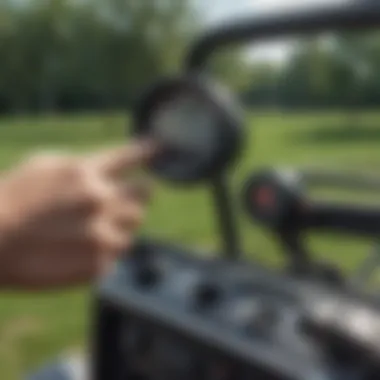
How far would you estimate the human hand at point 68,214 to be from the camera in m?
0.61

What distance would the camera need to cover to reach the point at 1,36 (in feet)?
9.24

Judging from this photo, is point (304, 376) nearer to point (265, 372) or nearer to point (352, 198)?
point (265, 372)

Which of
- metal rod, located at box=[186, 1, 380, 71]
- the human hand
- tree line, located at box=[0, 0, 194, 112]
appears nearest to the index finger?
the human hand

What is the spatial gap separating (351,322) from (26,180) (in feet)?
0.71

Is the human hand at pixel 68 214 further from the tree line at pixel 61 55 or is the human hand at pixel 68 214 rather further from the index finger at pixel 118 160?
the tree line at pixel 61 55

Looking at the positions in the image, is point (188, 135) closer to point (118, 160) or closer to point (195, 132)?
point (195, 132)

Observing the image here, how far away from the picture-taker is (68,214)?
61 centimetres

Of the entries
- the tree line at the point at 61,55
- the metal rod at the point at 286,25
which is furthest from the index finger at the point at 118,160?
the tree line at the point at 61,55

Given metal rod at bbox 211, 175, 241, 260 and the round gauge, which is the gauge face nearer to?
the round gauge

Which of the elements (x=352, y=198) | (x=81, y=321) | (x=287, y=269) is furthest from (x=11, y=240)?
(x=81, y=321)

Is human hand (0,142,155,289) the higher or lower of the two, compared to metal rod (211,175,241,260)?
higher

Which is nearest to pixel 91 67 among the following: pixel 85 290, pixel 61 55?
pixel 61 55

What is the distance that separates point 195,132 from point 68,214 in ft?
0.50

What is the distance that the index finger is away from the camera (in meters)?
0.62
